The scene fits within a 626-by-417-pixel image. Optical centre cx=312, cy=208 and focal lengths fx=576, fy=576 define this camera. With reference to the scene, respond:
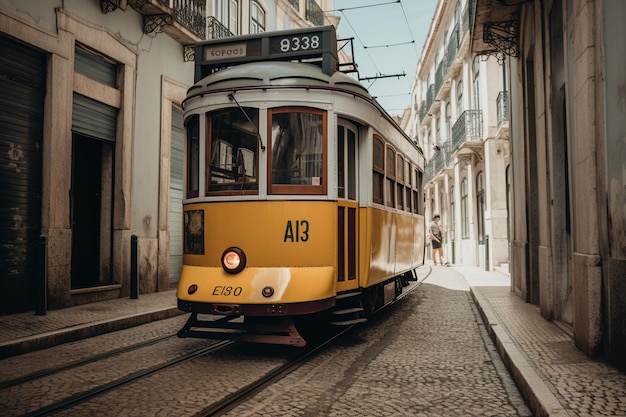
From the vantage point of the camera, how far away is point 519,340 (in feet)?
21.1

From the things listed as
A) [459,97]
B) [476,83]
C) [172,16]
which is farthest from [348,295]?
[459,97]

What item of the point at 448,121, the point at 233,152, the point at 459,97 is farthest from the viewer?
the point at 448,121

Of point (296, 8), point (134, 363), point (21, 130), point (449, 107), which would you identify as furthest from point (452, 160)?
point (134, 363)

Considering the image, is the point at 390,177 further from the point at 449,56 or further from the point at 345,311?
the point at 449,56

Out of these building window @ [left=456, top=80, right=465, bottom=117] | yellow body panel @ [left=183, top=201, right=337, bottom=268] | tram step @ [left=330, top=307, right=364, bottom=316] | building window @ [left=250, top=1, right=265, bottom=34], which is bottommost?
tram step @ [left=330, top=307, right=364, bottom=316]

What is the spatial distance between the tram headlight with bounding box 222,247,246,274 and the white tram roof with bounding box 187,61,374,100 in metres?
1.83

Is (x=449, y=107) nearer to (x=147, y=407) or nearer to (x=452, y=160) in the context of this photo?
(x=452, y=160)

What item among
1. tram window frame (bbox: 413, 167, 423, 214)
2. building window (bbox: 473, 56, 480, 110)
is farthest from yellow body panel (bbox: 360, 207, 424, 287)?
building window (bbox: 473, 56, 480, 110)

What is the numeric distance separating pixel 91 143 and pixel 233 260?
672cm

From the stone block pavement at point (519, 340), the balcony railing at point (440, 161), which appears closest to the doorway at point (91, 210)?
the stone block pavement at point (519, 340)

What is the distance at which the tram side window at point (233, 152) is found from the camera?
6.33 meters

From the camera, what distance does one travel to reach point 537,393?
4.22 meters

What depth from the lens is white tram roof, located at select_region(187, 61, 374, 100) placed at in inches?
251

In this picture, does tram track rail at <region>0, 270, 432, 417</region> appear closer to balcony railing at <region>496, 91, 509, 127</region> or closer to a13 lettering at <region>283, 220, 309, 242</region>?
a13 lettering at <region>283, 220, 309, 242</region>
